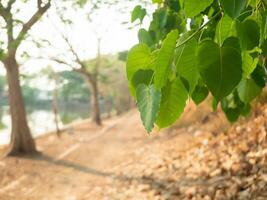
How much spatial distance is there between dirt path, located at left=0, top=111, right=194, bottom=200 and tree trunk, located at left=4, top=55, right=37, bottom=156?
0.56 m

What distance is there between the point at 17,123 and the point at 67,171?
310cm

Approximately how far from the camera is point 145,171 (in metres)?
7.76

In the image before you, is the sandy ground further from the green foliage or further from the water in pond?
the water in pond

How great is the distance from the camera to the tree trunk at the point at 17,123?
11.4 meters

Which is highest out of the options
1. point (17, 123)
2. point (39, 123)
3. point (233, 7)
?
point (233, 7)

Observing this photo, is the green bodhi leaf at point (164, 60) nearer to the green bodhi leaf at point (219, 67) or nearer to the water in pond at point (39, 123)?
the green bodhi leaf at point (219, 67)

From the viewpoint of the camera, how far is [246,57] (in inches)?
59.0

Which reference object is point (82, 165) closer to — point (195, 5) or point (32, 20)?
point (32, 20)

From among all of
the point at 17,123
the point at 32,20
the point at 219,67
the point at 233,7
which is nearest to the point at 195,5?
the point at 233,7

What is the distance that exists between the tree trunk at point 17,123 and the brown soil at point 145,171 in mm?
570

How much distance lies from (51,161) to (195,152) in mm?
4138

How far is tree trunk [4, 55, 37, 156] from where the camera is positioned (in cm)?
1138

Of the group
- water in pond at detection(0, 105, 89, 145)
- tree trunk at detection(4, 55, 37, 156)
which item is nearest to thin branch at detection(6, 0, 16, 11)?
tree trunk at detection(4, 55, 37, 156)

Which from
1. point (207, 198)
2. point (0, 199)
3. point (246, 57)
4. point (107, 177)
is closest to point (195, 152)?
point (107, 177)
